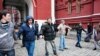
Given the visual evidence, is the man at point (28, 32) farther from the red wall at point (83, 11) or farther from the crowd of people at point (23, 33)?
the red wall at point (83, 11)

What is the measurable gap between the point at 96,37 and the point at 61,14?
12.8m

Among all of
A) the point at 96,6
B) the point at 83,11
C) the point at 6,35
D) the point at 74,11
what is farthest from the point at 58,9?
the point at 6,35

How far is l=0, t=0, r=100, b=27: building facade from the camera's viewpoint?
742 inches

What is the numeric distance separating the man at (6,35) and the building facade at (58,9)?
491 inches

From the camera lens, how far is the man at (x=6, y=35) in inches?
199

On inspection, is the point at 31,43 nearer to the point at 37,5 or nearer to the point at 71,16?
the point at 71,16

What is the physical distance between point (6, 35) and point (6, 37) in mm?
43

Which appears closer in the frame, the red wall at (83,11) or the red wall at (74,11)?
the red wall at (83,11)

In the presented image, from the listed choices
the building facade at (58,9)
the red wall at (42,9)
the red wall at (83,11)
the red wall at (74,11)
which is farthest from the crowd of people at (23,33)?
the red wall at (42,9)

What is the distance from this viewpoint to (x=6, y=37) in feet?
16.6

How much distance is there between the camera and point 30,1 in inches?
988

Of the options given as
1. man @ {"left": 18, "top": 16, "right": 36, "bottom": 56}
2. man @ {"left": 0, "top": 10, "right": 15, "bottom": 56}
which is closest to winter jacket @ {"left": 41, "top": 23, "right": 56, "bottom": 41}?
man @ {"left": 18, "top": 16, "right": 36, "bottom": 56}

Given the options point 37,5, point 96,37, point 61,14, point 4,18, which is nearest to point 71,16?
point 61,14

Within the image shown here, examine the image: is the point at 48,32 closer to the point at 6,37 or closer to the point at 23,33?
the point at 23,33
